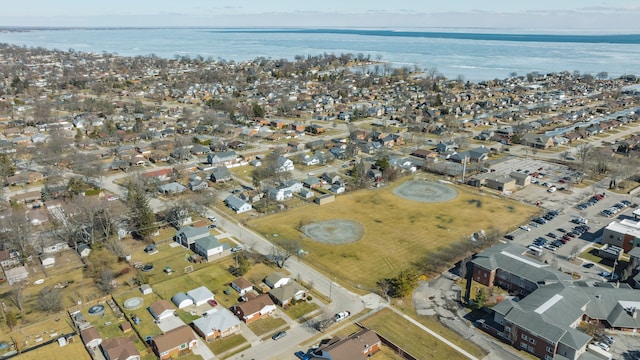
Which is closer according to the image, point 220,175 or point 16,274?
point 16,274

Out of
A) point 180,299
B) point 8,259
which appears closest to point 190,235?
point 180,299

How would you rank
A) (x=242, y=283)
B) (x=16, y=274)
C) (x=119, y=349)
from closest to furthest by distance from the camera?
(x=119, y=349), (x=242, y=283), (x=16, y=274)

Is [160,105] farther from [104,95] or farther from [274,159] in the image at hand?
[274,159]

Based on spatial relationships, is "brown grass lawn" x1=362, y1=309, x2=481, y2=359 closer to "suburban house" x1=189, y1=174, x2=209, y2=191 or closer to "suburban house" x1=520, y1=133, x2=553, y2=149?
"suburban house" x1=189, y1=174, x2=209, y2=191

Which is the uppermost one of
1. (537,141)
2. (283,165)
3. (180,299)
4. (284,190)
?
(537,141)

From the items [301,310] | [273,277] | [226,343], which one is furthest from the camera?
[273,277]

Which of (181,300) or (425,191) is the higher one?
(425,191)

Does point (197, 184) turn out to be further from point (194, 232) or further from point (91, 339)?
point (91, 339)
